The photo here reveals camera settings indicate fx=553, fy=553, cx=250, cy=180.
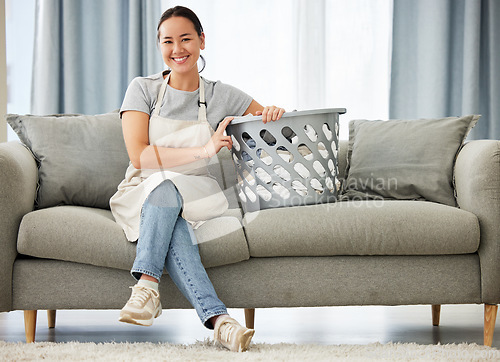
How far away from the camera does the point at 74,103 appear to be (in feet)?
10.4

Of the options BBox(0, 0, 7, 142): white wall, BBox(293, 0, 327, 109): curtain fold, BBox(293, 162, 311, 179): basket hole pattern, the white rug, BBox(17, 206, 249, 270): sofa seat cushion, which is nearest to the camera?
the white rug

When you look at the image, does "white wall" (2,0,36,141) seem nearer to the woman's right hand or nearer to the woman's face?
the woman's face

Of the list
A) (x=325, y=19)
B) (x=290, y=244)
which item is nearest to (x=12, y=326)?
(x=290, y=244)

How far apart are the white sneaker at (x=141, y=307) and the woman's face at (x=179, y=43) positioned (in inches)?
30.8

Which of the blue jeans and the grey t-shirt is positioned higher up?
the grey t-shirt

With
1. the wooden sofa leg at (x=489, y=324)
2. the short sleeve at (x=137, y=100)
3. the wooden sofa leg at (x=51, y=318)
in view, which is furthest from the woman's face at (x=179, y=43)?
the wooden sofa leg at (x=489, y=324)

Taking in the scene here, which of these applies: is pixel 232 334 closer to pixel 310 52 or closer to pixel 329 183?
pixel 329 183

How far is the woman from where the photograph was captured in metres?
1.57

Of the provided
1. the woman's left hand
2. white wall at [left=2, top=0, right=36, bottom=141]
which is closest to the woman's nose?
the woman's left hand

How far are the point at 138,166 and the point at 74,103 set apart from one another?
1.55 metres

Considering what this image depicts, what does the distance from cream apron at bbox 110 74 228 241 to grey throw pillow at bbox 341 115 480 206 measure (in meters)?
0.61

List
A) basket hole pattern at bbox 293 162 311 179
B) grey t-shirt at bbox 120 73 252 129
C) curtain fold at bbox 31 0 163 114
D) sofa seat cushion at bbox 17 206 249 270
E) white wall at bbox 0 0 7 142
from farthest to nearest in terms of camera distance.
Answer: curtain fold at bbox 31 0 163 114 → white wall at bbox 0 0 7 142 → grey t-shirt at bbox 120 73 252 129 → basket hole pattern at bbox 293 162 311 179 → sofa seat cushion at bbox 17 206 249 270

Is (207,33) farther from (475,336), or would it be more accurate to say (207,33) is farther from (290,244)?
(475,336)

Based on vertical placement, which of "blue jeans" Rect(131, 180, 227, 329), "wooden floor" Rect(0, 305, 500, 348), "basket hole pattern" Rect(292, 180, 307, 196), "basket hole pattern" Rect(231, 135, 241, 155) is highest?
"basket hole pattern" Rect(231, 135, 241, 155)
